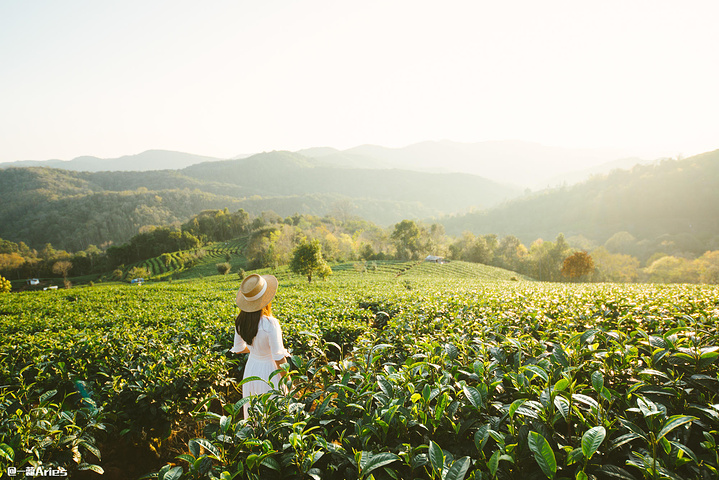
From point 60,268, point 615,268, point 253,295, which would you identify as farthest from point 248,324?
point 60,268

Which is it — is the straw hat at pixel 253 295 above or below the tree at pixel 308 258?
above

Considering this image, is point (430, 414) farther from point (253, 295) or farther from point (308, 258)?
point (308, 258)

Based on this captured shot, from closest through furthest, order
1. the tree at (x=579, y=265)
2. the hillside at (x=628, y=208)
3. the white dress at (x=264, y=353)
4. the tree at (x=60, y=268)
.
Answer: the white dress at (x=264, y=353) < the tree at (x=579, y=265) < the tree at (x=60, y=268) < the hillside at (x=628, y=208)

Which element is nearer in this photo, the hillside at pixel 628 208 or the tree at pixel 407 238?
the tree at pixel 407 238

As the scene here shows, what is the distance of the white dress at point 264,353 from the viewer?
3.60 m

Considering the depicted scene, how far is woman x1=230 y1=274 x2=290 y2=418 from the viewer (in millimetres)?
3619

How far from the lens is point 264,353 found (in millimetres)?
3754

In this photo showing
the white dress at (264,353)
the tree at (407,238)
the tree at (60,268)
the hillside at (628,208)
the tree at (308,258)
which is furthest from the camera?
the hillside at (628,208)

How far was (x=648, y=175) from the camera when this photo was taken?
116 m

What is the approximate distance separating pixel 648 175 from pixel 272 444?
159m

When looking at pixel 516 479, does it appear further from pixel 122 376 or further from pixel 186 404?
pixel 122 376

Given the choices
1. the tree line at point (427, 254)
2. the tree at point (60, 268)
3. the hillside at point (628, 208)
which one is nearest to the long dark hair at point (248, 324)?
the tree line at point (427, 254)

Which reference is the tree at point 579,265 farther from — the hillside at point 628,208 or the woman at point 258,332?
the hillside at point 628,208

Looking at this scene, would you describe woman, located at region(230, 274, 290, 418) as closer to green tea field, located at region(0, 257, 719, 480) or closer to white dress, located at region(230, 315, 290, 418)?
white dress, located at region(230, 315, 290, 418)
